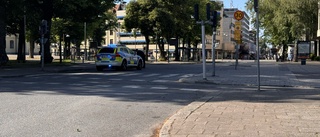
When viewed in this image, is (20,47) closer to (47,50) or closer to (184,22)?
(47,50)

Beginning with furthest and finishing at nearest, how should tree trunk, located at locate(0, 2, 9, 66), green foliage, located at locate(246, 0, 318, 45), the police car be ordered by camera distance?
green foliage, located at locate(246, 0, 318, 45) < tree trunk, located at locate(0, 2, 9, 66) < the police car

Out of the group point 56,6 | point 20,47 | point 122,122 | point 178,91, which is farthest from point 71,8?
point 122,122

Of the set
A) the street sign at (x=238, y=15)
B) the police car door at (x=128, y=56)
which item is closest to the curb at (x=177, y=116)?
the street sign at (x=238, y=15)

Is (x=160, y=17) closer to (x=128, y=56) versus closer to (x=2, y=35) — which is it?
(x=128, y=56)

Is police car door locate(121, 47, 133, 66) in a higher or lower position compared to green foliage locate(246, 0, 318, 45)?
lower

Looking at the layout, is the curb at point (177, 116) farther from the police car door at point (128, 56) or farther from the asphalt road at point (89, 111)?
the police car door at point (128, 56)

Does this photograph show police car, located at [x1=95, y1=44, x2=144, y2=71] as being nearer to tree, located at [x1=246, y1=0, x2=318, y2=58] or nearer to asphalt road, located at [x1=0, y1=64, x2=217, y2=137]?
asphalt road, located at [x1=0, y1=64, x2=217, y2=137]

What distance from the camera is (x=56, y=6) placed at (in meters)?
31.8

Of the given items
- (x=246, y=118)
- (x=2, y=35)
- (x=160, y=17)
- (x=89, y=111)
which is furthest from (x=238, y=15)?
(x=160, y=17)

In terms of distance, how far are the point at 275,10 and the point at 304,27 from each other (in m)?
4.33

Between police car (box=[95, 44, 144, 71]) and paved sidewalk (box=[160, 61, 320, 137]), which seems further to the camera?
police car (box=[95, 44, 144, 71])

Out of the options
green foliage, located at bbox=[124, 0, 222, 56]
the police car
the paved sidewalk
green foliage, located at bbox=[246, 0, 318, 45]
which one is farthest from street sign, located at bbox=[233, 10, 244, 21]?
green foliage, located at bbox=[124, 0, 222, 56]

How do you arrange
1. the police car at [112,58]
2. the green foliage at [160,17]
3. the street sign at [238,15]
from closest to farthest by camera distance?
the street sign at [238,15]
the police car at [112,58]
the green foliage at [160,17]

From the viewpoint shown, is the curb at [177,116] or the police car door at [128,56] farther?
the police car door at [128,56]
